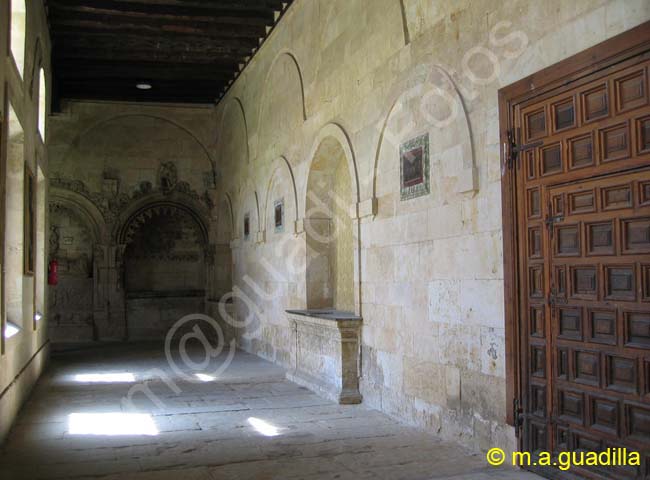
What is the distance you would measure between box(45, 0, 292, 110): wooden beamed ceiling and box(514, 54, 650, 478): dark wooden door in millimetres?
5615

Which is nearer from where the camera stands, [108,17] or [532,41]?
[532,41]

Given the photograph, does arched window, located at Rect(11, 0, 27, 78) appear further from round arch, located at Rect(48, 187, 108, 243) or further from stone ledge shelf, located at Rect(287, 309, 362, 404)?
round arch, located at Rect(48, 187, 108, 243)

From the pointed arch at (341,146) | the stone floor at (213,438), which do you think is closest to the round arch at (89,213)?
the stone floor at (213,438)

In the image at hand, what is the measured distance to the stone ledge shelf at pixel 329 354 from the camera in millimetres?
6074

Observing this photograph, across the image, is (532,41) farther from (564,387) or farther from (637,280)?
(564,387)

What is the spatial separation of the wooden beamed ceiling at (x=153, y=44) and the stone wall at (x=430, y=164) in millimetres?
1260

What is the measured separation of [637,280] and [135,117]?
11574 mm

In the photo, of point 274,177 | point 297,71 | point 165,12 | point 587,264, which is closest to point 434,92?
point 587,264

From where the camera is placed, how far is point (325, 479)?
381 centimetres

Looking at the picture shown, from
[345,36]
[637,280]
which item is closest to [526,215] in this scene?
[637,280]

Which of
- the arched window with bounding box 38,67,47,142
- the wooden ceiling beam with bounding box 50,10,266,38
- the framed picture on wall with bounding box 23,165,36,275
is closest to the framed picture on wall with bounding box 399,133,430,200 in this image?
the framed picture on wall with bounding box 23,165,36,275

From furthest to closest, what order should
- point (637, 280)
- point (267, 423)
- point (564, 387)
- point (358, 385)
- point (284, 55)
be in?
point (284, 55) → point (358, 385) → point (267, 423) → point (564, 387) → point (637, 280)

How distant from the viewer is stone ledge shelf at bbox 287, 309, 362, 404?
607cm

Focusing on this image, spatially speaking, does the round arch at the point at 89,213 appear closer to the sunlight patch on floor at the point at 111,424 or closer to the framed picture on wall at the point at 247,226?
the framed picture on wall at the point at 247,226
